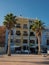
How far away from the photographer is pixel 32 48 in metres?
70.3

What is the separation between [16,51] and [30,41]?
8372mm

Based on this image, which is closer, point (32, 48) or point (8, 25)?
point (8, 25)

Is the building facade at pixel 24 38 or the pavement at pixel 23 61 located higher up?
the building facade at pixel 24 38

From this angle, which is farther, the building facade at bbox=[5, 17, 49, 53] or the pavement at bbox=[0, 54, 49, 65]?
the building facade at bbox=[5, 17, 49, 53]

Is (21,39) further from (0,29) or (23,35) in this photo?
(0,29)

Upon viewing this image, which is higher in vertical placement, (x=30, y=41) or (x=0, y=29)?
(x=0, y=29)

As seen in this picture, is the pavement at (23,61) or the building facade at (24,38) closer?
the pavement at (23,61)

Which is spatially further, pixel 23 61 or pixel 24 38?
pixel 24 38

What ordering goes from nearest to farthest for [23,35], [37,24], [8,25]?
[8,25] → [37,24] → [23,35]

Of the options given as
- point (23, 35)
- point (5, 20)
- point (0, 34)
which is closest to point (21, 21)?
point (23, 35)

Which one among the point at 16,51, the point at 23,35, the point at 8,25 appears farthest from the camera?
the point at 23,35

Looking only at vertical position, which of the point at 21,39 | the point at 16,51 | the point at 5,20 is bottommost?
the point at 16,51

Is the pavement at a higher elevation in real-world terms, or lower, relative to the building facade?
lower

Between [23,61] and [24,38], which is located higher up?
[24,38]
